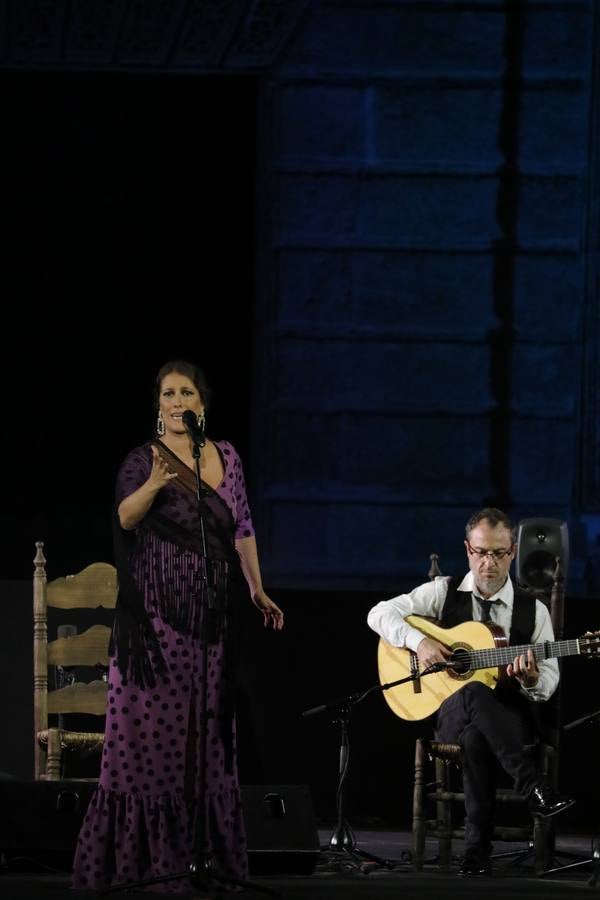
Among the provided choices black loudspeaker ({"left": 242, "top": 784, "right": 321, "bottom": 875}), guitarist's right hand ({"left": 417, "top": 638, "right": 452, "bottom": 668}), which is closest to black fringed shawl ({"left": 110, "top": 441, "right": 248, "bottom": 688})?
black loudspeaker ({"left": 242, "top": 784, "right": 321, "bottom": 875})

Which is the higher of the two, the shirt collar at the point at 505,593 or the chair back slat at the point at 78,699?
the shirt collar at the point at 505,593

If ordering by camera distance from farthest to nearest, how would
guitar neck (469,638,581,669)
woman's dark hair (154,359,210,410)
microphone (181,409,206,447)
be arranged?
guitar neck (469,638,581,669)
woman's dark hair (154,359,210,410)
microphone (181,409,206,447)

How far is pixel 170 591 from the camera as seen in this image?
4156 mm

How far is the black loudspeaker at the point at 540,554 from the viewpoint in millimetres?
5492

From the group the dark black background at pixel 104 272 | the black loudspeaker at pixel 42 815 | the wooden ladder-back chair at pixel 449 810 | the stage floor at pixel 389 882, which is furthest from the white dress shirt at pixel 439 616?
the dark black background at pixel 104 272

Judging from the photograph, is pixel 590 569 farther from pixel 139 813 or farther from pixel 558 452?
pixel 139 813

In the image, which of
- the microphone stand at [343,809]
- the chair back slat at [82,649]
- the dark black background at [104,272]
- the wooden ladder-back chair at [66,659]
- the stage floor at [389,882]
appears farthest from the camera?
the dark black background at [104,272]

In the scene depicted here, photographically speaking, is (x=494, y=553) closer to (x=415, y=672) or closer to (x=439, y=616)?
(x=439, y=616)

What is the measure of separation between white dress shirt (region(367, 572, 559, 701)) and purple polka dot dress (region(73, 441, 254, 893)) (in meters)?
1.01

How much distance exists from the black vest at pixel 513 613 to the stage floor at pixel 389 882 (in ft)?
2.33

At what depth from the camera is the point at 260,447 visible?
7.82 m

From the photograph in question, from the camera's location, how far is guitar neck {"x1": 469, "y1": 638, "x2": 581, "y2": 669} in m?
4.73

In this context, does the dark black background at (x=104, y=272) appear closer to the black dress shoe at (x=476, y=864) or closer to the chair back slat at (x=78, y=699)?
the chair back slat at (x=78, y=699)

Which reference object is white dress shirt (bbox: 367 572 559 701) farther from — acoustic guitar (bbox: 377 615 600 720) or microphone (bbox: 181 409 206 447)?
microphone (bbox: 181 409 206 447)
